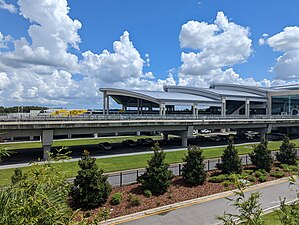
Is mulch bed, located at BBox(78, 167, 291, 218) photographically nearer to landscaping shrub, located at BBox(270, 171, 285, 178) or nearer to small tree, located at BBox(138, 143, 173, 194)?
small tree, located at BBox(138, 143, 173, 194)

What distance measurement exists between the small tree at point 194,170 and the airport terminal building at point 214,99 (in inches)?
2059

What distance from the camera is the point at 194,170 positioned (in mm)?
21312

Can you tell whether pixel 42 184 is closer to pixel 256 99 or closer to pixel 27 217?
pixel 27 217

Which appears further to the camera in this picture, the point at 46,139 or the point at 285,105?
the point at 285,105

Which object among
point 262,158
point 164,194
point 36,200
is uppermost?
point 36,200

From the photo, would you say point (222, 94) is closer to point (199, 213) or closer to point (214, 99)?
point (214, 99)

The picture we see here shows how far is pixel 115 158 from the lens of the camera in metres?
36.3

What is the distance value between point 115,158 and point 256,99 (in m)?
74.5

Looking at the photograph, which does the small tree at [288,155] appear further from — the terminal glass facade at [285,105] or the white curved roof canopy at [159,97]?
the terminal glass facade at [285,105]

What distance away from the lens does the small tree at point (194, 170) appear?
69.6 feet

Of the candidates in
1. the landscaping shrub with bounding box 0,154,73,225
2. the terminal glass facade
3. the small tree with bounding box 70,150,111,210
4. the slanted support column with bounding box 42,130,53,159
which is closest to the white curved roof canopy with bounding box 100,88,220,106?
the terminal glass facade

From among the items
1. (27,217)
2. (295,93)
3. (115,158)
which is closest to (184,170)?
(115,158)

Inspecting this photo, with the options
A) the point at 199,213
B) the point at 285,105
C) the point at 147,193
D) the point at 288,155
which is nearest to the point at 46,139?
the point at 147,193

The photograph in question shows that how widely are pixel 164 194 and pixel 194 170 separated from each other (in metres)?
3.59
